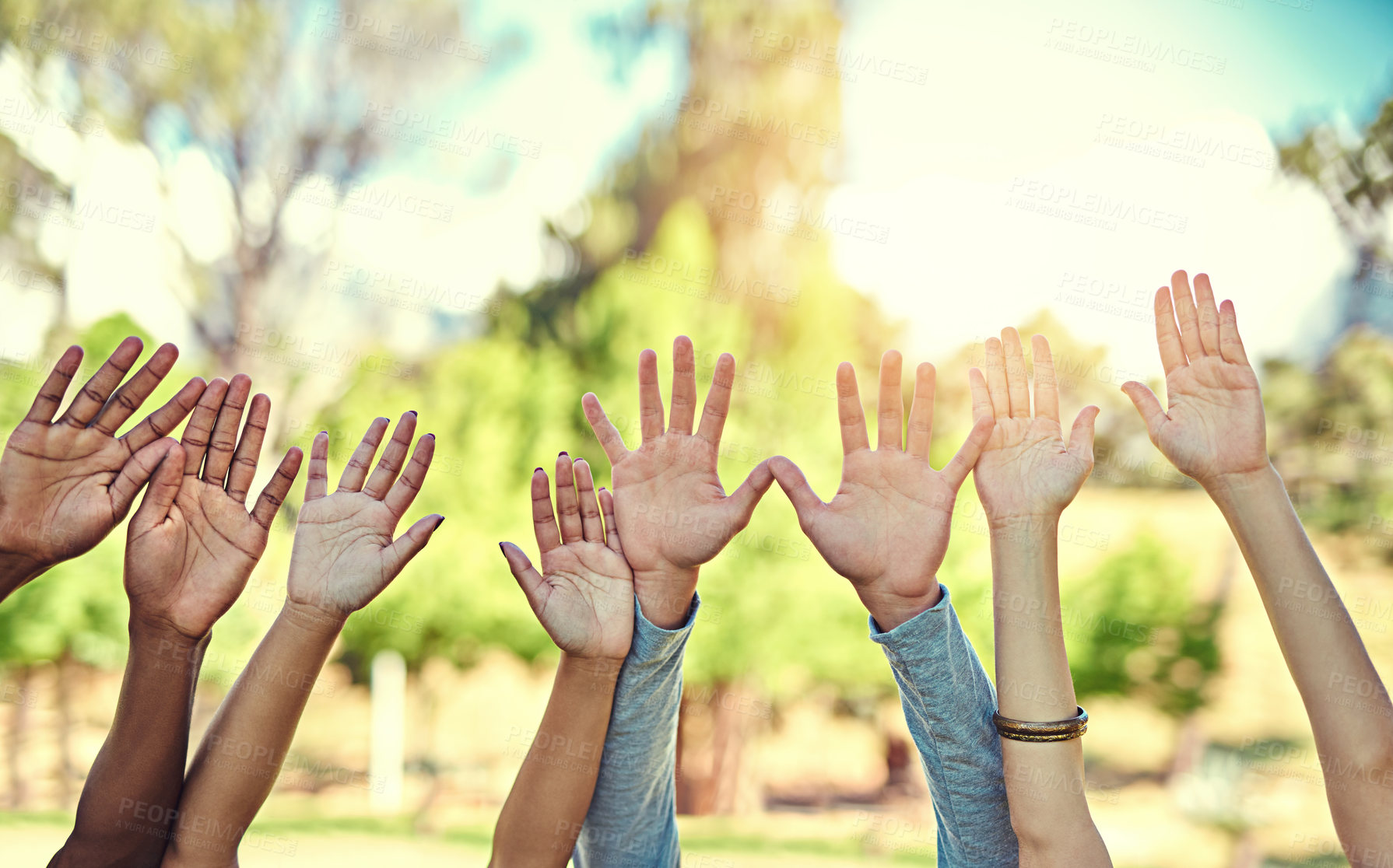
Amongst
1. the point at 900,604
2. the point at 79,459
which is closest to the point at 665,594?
the point at 900,604

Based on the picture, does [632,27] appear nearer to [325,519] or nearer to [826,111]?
[826,111]

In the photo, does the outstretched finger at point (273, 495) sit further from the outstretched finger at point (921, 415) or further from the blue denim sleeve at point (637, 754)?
the outstretched finger at point (921, 415)

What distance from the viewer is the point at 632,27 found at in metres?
10.2

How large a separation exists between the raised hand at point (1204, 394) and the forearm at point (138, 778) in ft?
5.41

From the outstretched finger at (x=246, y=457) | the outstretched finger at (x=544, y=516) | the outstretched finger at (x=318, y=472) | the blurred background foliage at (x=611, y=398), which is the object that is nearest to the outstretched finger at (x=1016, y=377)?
the outstretched finger at (x=544, y=516)

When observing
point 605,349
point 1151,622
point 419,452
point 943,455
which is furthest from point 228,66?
point 1151,622

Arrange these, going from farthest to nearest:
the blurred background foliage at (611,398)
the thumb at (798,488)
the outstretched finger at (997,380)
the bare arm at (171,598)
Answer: the blurred background foliage at (611,398), the outstretched finger at (997,380), the thumb at (798,488), the bare arm at (171,598)

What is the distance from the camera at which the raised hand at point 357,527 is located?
146 cm

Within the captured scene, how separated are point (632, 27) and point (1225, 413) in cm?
990

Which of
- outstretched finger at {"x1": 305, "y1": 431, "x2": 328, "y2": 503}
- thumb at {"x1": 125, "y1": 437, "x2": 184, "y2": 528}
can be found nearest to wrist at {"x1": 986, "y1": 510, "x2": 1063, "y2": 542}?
outstretched finger at {"x1": 305, "y1": 431, "x2": 328, "y2": 503}

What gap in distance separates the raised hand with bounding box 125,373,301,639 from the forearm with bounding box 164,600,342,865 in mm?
177

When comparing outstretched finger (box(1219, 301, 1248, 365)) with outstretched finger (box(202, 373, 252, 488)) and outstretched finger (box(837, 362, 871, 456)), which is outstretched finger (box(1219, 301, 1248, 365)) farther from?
outstretched finger (box(202, 373, 252, 488))

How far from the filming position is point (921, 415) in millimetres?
1551

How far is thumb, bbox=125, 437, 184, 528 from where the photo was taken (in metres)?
1.52
